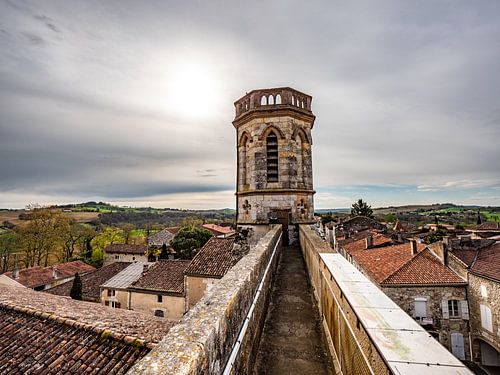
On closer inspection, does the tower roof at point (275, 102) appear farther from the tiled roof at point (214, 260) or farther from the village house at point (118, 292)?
the village house at point (118, 292)

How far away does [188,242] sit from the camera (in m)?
43.7

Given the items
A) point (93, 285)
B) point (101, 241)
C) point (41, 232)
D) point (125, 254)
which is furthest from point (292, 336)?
point (101, 241)

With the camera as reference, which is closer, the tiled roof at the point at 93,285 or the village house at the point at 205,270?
the village house at the point at 205,270

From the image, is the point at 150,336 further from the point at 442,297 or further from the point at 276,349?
the point at 442,297

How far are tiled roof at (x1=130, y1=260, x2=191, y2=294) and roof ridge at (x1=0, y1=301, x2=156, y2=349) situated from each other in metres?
12.3

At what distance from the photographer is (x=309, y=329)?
447 centimetres

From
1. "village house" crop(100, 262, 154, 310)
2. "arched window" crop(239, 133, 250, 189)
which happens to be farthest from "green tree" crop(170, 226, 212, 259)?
"arched window" crop(239, 133, 250, 189)

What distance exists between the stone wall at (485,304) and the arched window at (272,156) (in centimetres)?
1660

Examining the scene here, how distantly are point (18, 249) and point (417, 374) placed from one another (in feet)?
172

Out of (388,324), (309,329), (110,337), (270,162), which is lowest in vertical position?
(110,337)

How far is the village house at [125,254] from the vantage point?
50.2 metres


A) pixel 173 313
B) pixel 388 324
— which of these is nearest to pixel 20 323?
pixel 388 324

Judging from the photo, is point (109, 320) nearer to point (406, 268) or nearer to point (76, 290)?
point (406, 268)

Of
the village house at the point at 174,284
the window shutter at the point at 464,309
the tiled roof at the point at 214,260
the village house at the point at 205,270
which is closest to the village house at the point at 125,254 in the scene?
the village house at the point at 174,284
